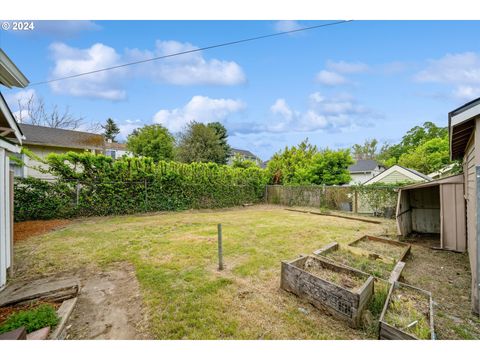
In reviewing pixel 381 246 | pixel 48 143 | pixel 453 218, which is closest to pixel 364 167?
pixel 453 218

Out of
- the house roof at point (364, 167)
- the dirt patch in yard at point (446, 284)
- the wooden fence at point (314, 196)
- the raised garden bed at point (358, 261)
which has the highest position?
the house roof at point (364, 167)

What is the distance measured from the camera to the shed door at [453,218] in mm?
4441

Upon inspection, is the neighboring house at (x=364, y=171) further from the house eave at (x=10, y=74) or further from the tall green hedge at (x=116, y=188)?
the house eave at (x=10, y=74)

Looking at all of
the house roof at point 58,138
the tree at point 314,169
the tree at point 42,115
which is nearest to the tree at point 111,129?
the tree at point 42,115

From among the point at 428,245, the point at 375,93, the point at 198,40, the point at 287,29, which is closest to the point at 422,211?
the point at 428,245

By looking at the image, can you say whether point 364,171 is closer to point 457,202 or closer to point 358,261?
point 457,202

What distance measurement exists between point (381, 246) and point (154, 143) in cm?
2103

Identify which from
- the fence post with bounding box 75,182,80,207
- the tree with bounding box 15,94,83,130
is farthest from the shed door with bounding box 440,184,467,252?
the tree with bounding box 15,94,83,130

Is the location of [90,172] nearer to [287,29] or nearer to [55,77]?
[55,77]

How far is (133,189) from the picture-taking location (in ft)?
31.4

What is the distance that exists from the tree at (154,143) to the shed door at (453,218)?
2067 cm

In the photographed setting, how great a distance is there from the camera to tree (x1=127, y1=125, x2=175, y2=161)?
21.3 m

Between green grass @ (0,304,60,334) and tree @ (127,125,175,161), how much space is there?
785 inches

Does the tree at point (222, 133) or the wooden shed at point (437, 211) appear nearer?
the wooden shed at point (437, 211)
